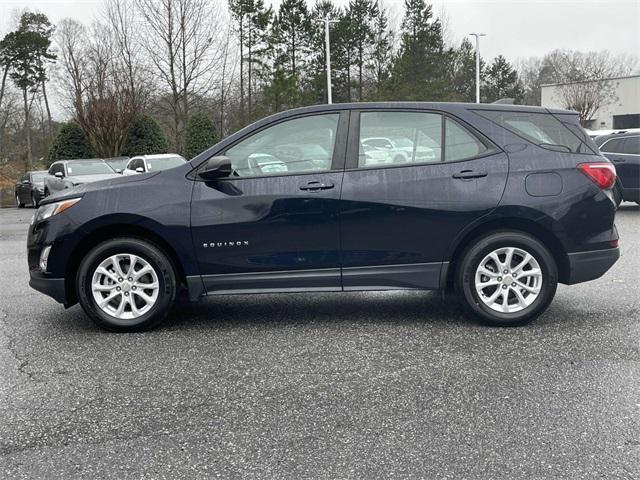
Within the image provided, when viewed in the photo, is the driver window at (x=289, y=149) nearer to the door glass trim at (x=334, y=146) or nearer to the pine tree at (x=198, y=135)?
the door glass trim at (x=334, y=146)

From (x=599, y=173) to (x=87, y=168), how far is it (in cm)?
1683

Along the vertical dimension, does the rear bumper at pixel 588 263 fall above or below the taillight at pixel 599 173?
below

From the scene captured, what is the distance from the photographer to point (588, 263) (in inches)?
195

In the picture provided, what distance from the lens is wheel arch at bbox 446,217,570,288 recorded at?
495 centimetres

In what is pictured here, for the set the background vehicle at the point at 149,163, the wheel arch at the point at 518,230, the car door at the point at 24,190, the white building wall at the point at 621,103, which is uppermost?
the white building wall at the point at 621,103

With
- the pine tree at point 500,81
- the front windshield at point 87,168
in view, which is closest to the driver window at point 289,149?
the front windshield at point 87,168

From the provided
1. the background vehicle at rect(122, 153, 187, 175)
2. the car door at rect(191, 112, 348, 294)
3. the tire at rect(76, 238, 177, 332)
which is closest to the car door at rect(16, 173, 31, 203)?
the background vehicle at rect(122, 153, 187, 175)

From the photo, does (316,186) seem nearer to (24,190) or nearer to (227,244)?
(227,244)

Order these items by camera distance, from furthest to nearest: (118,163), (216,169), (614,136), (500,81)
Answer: (500,81) < (118,163) < (614,136) < (216,169)

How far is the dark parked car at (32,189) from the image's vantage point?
2343cm

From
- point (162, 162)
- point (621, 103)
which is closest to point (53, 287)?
point (162, 162)

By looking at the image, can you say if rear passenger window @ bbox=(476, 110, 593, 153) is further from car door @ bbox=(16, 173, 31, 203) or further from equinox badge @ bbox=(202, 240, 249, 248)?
car door @ bbox=(16, 173, 31, 203)

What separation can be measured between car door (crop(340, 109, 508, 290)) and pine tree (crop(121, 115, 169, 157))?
85.3 ft

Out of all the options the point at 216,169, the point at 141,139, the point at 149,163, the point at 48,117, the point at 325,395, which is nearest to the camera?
the point at 325,395
